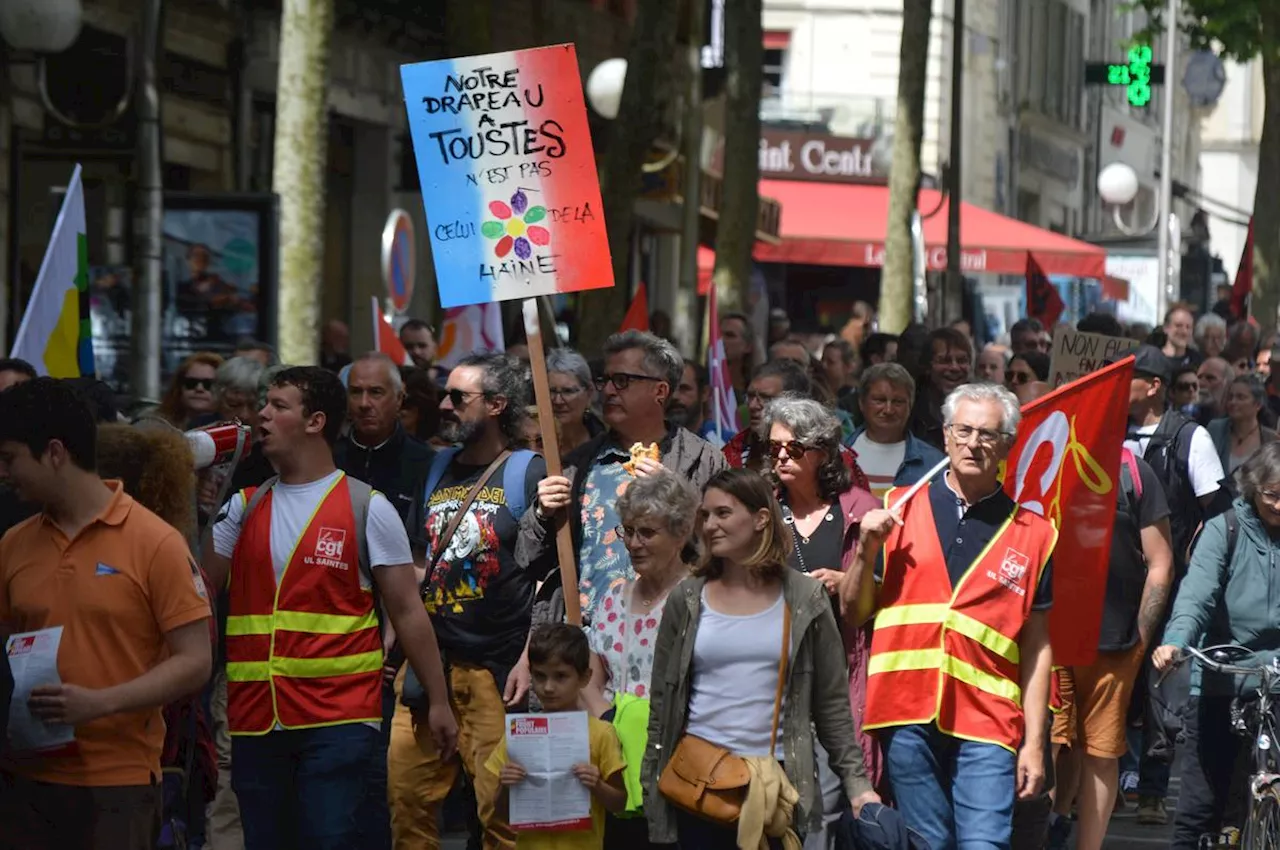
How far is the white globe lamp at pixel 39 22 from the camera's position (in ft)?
44.7

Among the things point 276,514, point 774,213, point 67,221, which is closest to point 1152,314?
point 774,213

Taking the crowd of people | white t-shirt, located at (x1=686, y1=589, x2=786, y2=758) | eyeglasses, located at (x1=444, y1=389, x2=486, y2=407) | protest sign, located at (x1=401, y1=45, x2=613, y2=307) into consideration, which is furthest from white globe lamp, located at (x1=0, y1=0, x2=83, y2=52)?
white t-shirt, located at (x1=686, y1=589, x2=786, y2=758)

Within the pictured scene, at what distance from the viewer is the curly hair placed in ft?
22.5

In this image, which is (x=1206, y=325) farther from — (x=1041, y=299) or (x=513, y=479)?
(x=513, y=479)

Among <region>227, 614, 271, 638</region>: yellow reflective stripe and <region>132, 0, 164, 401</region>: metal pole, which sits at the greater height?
<region>132, 0, 164, 401</region>: metal pole

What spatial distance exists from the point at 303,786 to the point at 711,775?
1.28 meters

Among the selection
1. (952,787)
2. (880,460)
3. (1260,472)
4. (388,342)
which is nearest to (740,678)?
(952,787)

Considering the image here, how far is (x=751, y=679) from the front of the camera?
23.3 ft

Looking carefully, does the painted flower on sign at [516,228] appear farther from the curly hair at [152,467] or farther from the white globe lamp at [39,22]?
the white globe lamp at [39,22]

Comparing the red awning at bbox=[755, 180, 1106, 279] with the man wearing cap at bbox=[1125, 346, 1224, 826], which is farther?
the red awning at bbox=[755, 180, 1106, 279]

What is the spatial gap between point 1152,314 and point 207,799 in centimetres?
3287

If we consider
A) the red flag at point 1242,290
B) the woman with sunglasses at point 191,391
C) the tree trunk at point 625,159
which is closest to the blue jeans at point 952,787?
the woman with sunglasses at point 191,391

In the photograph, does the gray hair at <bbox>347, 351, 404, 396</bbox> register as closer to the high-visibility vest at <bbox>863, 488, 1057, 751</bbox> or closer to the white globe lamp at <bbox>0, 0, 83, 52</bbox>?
the high-visibility vest at <bbox>863, 488, 1057, 751</bbox>

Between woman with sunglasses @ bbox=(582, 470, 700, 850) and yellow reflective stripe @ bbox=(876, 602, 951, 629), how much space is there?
646 mm
